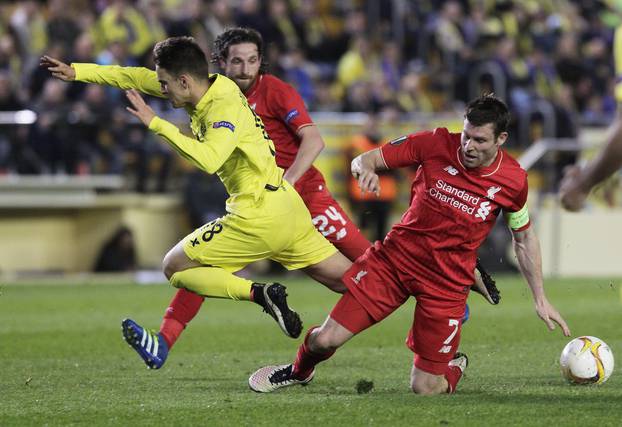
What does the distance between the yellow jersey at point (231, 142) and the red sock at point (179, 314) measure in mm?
684

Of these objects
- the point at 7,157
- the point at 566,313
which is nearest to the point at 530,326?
the point at 566,313

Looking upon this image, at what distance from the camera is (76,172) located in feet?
52.8

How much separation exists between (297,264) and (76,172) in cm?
921

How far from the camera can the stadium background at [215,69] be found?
628 inches

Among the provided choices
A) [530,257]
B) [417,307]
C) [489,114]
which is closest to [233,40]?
[489,114]

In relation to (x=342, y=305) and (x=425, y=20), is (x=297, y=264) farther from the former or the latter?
(x=425, y=20)

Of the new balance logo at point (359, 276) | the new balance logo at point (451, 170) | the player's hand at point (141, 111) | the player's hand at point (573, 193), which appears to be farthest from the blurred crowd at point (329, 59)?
the player's hand at point (573, 193)

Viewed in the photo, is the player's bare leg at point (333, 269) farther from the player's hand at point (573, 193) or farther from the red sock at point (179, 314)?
the player's hand at point (573, 193)

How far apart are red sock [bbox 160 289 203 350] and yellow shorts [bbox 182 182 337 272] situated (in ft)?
1.46

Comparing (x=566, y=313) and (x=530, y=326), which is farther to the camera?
(x=566, y=313)

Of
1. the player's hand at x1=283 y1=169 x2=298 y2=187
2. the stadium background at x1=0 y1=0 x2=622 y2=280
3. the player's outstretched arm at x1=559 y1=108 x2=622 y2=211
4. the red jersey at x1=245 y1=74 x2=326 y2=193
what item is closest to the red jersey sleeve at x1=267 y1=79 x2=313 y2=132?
the red jersey at x1=245 y1=74 x2=326 y2=193

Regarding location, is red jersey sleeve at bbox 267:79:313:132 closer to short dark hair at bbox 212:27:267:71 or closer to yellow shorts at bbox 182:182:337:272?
short dark hair at bbox 212:27:267:71

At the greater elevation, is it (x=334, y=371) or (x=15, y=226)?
(x=334, y=371)

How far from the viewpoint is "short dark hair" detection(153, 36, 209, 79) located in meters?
6.87
